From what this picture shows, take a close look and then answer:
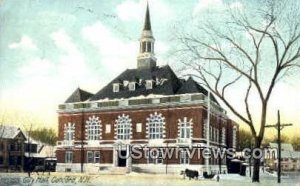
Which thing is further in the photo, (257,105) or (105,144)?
(105,144)

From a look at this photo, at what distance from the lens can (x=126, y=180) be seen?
4.90m

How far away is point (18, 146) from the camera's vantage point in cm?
534

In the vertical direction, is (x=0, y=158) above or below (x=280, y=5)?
below

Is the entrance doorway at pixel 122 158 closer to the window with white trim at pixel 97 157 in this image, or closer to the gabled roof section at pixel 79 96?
the window with white trim at pixel 97 157

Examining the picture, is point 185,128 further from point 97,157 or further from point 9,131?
point 9,131

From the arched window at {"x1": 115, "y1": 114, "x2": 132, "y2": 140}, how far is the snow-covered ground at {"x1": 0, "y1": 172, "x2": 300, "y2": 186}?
0.30m

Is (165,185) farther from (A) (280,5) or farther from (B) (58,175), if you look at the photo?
(A) (280,5)

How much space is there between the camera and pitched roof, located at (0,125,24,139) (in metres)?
5.40

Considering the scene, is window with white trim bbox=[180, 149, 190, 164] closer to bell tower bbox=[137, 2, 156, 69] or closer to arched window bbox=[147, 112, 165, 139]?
arched window bbox=[147, 112, 165, 139]

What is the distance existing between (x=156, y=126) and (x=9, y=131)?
1.28 metres

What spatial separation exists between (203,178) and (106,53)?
1.21 metres

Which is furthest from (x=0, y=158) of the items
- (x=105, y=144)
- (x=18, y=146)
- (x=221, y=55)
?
(x=221, y=55)

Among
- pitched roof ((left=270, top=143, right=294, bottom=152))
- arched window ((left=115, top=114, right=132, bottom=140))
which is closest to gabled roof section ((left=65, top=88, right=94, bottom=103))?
arched window ((left=115, top=114, right=132, bottom=140))

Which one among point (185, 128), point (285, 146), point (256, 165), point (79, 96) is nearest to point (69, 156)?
point (79, 96)
